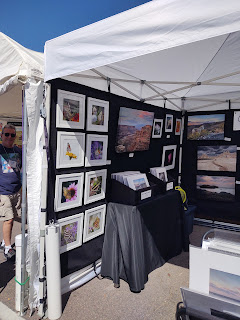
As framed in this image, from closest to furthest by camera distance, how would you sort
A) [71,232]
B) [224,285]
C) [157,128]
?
[224,285], [71,232], [157,128]

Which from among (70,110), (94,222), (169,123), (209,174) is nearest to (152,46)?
(70,110)

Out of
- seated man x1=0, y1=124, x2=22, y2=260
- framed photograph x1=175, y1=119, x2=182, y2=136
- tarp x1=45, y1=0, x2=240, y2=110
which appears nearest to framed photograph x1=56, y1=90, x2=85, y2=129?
tarp x1=45, y1=0, x2=240, y2=110

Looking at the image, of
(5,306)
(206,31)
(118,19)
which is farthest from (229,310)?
(5,306)

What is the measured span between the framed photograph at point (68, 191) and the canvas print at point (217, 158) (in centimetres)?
274

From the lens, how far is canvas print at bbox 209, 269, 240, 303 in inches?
43.0

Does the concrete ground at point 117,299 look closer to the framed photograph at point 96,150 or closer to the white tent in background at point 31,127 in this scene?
the white tent in background at point 31,127

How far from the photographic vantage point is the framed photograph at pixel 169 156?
13.4 ft

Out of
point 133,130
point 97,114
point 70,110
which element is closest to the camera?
point 70,110

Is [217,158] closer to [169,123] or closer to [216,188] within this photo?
[216,188]

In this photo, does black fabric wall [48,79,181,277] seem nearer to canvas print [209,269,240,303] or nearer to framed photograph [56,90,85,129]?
framed photograph [56,90,85,129]

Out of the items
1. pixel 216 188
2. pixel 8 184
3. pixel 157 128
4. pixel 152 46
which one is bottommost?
pixel 216 188

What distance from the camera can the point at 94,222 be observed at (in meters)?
2.69

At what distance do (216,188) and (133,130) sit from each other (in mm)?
2145

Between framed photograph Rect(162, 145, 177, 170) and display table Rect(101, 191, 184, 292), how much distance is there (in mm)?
1084
